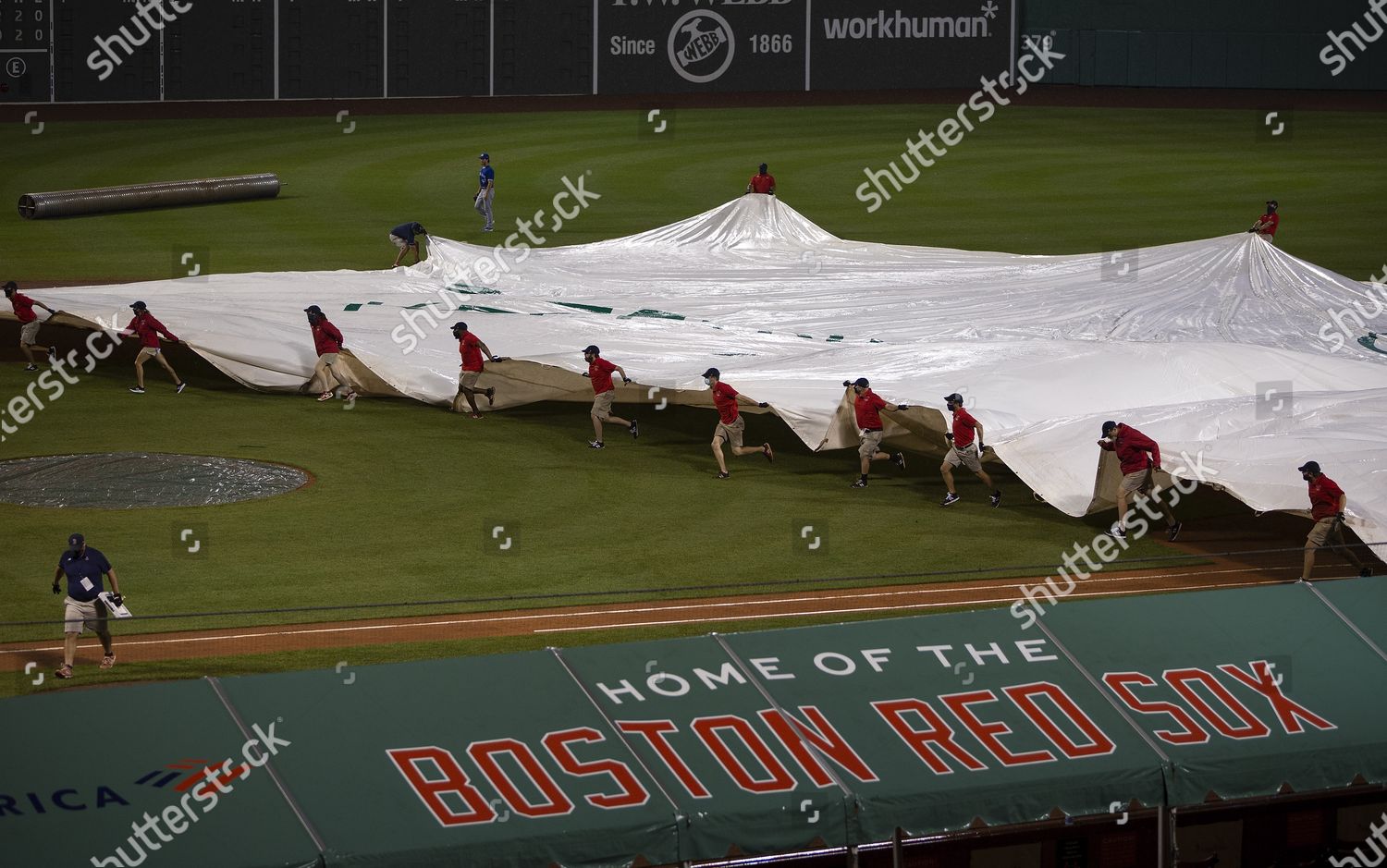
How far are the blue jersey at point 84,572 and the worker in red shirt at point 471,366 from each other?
9.88 m

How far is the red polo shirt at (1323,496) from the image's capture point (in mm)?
17844

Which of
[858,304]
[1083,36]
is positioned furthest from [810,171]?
[858,304]

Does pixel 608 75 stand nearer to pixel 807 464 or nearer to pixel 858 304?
pixel 858 304

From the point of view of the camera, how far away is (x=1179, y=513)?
21469mm

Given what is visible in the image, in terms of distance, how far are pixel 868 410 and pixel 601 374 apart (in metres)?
3.72

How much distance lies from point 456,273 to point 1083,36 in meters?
30.9

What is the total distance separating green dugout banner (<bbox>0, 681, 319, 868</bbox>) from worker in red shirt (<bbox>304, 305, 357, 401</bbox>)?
1477cm

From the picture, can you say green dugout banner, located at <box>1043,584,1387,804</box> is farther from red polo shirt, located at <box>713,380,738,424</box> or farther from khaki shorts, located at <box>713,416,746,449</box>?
khaki shorts, located at <box>713,416,746,449</box>

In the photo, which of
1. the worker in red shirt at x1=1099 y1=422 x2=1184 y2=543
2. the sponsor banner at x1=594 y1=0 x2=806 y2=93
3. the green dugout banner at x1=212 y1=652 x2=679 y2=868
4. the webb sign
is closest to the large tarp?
the green dugout banner at x1=212 y1=652 x2=679 y2=868

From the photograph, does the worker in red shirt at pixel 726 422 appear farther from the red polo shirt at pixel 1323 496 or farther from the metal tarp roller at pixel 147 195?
the metal tarp roller at pixel 147 195

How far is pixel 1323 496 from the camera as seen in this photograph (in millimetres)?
17922

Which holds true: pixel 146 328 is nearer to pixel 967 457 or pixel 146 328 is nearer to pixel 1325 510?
pixel 967 457

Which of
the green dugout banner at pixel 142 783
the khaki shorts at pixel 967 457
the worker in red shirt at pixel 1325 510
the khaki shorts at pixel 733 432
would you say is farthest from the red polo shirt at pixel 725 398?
the green dugout banner at pixel 142 783

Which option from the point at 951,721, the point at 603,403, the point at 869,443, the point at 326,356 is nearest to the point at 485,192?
the point at 326,356
